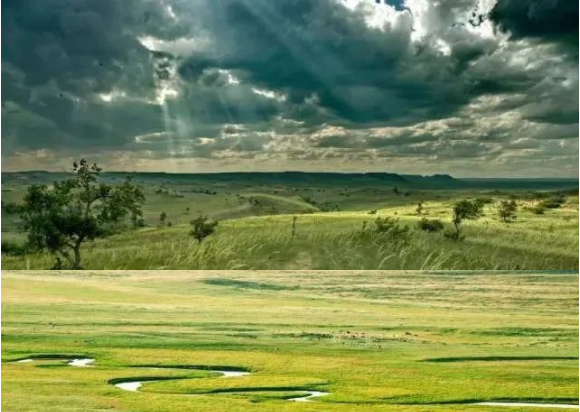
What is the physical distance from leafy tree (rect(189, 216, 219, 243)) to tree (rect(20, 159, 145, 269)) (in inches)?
36.6

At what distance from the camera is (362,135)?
13734mm

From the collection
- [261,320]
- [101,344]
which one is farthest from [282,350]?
[101,344]

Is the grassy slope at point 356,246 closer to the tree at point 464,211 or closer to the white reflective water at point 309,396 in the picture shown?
the tree at point 464,211

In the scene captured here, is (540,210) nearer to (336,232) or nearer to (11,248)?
(336,232)

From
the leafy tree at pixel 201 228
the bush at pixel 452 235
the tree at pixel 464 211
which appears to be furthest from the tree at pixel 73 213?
the tree at pixel 464 211

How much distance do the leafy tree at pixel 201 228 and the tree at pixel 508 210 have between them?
500 cm

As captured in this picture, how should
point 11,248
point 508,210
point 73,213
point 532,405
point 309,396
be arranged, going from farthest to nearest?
point 508,210 → point 73,213 → point 11,248 → point 309,396 → point 532,405

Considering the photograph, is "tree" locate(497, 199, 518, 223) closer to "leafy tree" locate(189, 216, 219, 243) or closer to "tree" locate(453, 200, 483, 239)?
"tree" locate(453, 200, 483, 239)

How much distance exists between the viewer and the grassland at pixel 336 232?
45.2 ft

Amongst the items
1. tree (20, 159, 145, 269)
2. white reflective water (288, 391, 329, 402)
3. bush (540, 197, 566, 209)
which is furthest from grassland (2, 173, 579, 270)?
white reflective water (288, 391, 329, 402)

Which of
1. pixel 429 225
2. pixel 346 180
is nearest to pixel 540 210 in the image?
pixel 429 225

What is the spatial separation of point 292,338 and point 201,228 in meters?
2.79

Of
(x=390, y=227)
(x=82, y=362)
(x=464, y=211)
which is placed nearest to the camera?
(x=82, y=362)

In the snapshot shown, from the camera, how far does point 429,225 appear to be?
45.8 feet
